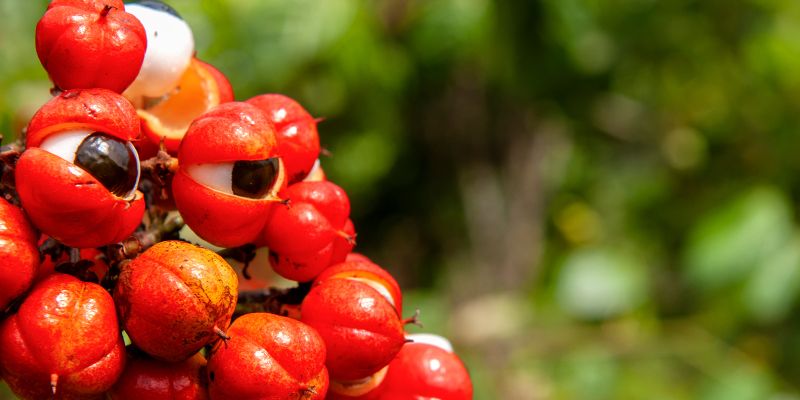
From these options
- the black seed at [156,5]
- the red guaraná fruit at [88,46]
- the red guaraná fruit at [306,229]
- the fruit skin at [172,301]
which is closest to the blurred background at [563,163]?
the black seed at [156,5]

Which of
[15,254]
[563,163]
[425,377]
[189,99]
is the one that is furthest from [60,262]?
[563,163]

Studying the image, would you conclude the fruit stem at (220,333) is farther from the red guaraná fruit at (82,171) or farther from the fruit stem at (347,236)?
the fruit stem at (347,236)

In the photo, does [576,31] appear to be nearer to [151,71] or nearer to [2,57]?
[2,57]

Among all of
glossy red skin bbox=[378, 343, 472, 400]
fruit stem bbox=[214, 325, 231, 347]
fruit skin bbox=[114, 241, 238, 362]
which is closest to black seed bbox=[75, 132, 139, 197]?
fruit skin bbox=[114, 241, 238, 362]

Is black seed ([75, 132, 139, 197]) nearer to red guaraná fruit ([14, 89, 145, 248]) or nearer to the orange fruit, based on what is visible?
red guaraná fruit ([14, 89, 145, 248])

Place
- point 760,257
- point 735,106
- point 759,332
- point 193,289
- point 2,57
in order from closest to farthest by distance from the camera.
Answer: point 193,289, point 2,57, point 760,257, point 759,332, point 735,106

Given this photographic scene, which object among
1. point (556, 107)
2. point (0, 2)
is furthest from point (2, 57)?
point (556, 107)
